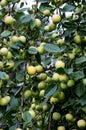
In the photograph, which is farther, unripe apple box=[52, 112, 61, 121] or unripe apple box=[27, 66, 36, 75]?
unripe apple box=[52, 112, 61, 121]

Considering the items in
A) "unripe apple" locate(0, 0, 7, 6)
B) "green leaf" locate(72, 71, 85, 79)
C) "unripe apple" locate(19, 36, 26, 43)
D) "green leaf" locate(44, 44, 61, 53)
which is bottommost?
"green leaf" locate(72, 71, 85, 79)

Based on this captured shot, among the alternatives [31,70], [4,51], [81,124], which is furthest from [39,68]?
[81,124]

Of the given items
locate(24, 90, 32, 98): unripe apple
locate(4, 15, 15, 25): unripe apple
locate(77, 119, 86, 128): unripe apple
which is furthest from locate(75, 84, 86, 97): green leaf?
locate(4, 15, 15, 25): unripe apple

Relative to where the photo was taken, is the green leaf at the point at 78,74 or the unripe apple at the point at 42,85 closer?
the green leaf at the point at 78,74

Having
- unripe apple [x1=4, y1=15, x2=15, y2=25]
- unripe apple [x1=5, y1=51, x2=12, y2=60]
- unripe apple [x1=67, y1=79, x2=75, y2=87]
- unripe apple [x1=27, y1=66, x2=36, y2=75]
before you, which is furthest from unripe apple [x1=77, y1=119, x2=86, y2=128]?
unripe apple [x1=4, y1=15, x2=15, y2=25]

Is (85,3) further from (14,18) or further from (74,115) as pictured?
(74,115)

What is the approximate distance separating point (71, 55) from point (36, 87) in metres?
0.24

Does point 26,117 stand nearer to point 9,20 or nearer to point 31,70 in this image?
point 31,70

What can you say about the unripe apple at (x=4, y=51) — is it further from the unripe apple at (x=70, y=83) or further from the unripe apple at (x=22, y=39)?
the unripe apple at (x=70, y=83)

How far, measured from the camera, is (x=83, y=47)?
58.0 inches

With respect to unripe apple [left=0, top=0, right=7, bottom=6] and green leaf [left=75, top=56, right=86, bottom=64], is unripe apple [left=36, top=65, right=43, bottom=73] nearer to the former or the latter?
green leaf [left=75, top=56, right=86, bottom=64]

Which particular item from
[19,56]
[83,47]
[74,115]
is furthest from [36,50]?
[74,115]

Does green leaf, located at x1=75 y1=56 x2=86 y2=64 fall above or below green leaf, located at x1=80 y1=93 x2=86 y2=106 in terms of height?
above

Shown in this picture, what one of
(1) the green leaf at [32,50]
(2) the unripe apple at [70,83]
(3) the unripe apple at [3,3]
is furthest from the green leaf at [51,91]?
(3) the unripe apple at [3,3]
